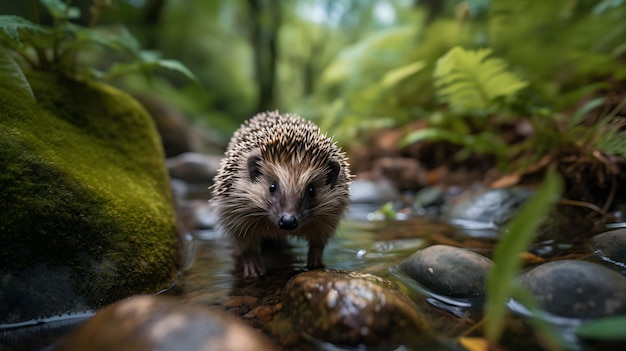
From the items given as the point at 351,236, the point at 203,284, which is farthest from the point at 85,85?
the point at 351,236

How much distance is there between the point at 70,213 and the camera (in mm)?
3070

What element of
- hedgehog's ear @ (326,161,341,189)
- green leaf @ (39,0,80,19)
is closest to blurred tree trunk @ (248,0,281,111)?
green leaf @ (39,0,80,19)

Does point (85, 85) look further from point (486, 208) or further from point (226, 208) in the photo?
point (486, 208)

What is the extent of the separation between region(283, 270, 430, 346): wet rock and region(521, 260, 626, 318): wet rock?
88cm

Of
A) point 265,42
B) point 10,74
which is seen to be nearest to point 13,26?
point 10,74

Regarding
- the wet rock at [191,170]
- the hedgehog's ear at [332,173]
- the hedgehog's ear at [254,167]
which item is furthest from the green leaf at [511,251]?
the wet rock at [191,170]

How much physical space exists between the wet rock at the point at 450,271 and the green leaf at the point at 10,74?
160 inches

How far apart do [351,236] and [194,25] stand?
1766cm

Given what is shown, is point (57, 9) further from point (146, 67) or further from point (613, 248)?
point (613, 248)

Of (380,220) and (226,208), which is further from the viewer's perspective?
(380,220)

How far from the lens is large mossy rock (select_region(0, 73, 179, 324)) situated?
2.81 m

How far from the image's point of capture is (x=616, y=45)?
6891mm

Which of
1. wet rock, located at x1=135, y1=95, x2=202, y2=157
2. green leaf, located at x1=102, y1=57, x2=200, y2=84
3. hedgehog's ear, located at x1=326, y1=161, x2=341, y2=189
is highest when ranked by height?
wet rock, located at x1=135, y1=95, x2=202, y2=157

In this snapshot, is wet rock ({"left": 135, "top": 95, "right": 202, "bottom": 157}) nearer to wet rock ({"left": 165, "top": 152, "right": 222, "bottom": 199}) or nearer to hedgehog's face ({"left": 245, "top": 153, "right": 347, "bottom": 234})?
wet rock ({"left": 165, "top": 152, "right": 222, "bottom": 199})
